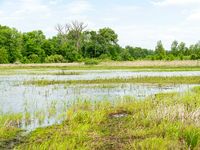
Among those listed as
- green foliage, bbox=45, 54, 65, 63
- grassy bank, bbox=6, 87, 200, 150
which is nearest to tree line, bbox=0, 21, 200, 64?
green foliage, bbox=45, 54, 65, 63

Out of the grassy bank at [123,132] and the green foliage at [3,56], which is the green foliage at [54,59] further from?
the grassy bank at [123,132]

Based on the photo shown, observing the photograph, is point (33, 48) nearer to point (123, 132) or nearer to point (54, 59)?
point (54, 59)

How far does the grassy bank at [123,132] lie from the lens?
27.8 feet

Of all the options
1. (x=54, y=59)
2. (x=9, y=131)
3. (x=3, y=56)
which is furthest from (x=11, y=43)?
(x=9, y=131)

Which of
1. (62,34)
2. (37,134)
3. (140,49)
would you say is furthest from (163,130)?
(140,49)

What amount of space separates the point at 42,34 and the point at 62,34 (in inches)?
339

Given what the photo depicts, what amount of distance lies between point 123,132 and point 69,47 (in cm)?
7777

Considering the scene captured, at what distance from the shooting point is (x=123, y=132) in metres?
10.0

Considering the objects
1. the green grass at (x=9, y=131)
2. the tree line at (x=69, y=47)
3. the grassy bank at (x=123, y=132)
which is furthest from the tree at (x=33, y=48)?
the grassy bank at (x=123, y=132)

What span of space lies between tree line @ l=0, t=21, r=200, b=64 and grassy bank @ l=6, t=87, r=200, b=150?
55273mm

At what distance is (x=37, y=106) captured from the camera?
51.8 ft

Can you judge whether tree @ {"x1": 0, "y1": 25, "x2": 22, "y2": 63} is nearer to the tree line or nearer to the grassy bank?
the tree line

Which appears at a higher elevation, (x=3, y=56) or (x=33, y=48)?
(x=33, y=48)

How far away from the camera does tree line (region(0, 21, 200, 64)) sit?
258 ft
